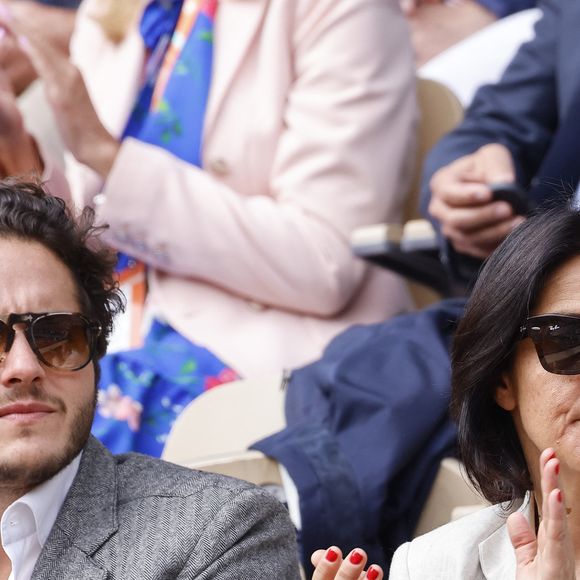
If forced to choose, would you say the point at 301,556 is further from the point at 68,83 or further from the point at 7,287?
the point at 68,83

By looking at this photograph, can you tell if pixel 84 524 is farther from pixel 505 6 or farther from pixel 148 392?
pixel 505 6

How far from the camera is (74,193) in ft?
11.5

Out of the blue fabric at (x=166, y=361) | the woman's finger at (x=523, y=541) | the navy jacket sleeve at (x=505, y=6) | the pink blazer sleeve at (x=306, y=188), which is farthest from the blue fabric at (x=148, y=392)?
the navy jacket sleeve at (x=505, y=6)

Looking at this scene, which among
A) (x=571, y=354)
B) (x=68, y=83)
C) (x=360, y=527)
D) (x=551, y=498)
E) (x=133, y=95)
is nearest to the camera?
(x=551, y=498)

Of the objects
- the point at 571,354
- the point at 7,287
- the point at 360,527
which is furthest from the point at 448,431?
the point at 7,287

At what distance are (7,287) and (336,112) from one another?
138 centimetres

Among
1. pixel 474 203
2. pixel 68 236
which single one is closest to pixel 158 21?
pixel 474 203

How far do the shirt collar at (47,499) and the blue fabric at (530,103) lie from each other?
1.27m

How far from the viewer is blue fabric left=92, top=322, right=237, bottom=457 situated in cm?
297

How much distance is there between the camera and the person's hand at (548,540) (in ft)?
4.76

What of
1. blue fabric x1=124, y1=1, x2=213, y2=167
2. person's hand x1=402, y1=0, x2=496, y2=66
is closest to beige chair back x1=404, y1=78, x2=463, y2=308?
blue fabric x1=124, y1=1, x2=213, y2=167

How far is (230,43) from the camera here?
3.31 m

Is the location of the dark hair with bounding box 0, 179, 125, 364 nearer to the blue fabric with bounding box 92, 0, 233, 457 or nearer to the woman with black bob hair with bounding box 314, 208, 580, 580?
the woman with black bob hair with bounding box 314, 208, 580, 580

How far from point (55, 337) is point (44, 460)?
19 cm
